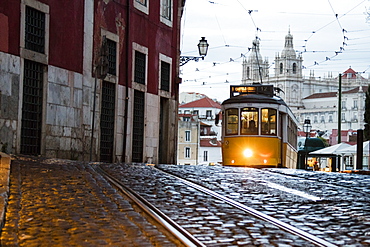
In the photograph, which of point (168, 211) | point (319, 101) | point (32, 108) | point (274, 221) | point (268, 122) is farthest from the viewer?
point (319, 101)

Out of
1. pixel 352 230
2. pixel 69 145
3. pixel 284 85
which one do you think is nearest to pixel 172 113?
pixel 69 145

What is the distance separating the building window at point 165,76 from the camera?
26.0 metres

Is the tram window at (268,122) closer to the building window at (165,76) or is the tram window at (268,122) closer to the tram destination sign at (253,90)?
the tram destination sign at (253,90)

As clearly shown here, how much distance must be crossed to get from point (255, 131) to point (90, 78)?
7552mm

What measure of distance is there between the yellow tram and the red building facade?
7.24ft

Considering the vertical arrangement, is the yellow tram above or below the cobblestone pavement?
above

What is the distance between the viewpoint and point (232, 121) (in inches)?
1013

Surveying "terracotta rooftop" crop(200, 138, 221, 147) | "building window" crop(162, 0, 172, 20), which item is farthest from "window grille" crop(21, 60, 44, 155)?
"terracotta rooftop" crop(200, 138, 221, 147)

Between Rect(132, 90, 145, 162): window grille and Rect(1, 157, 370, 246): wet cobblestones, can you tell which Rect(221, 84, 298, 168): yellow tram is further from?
Rect(1, 157, 370, 246): wet cobblestones

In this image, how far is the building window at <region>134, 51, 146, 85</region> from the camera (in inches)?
928

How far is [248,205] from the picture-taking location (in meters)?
8.90

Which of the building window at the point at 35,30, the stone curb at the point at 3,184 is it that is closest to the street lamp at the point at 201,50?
the building window at the point at 35,30

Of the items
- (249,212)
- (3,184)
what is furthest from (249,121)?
(249,212)

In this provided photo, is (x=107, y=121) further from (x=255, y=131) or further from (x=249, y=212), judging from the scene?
(x=249, y=212)
